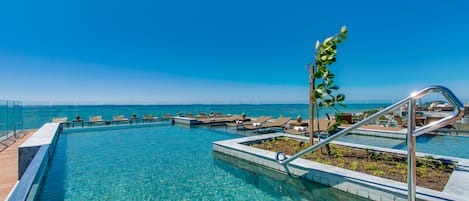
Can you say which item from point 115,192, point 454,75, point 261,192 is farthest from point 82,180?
point 454,75

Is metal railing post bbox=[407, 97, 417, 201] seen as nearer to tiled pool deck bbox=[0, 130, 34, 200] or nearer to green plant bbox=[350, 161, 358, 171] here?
green plant bbox=[350, 161, 358, 171]

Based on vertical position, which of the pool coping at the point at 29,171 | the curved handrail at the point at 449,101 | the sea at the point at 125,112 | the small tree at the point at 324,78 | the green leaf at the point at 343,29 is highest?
the green leaf at the point at 343,29

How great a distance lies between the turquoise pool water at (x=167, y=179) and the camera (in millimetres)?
3197

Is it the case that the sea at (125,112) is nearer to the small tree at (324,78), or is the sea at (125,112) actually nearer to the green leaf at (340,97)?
the green leaf at (340,97)

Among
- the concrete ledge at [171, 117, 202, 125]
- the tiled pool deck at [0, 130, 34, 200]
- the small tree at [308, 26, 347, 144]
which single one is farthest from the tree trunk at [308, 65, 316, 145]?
the concrete ledge at [171, 117, 202, 125]

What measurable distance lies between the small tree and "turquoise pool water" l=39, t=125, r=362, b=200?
173 centimetres

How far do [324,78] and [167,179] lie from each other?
3963 mm

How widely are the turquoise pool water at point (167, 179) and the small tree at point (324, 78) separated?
5.67ft

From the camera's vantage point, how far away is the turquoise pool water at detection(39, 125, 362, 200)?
3197mm

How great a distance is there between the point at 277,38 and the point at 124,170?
47.7 feet

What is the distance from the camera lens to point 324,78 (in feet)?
15.4

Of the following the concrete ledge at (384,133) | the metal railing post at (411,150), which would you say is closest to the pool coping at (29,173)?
the metal railing post at (411,150)

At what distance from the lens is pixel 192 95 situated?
36.4m

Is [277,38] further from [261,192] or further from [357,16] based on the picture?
[261,192]
